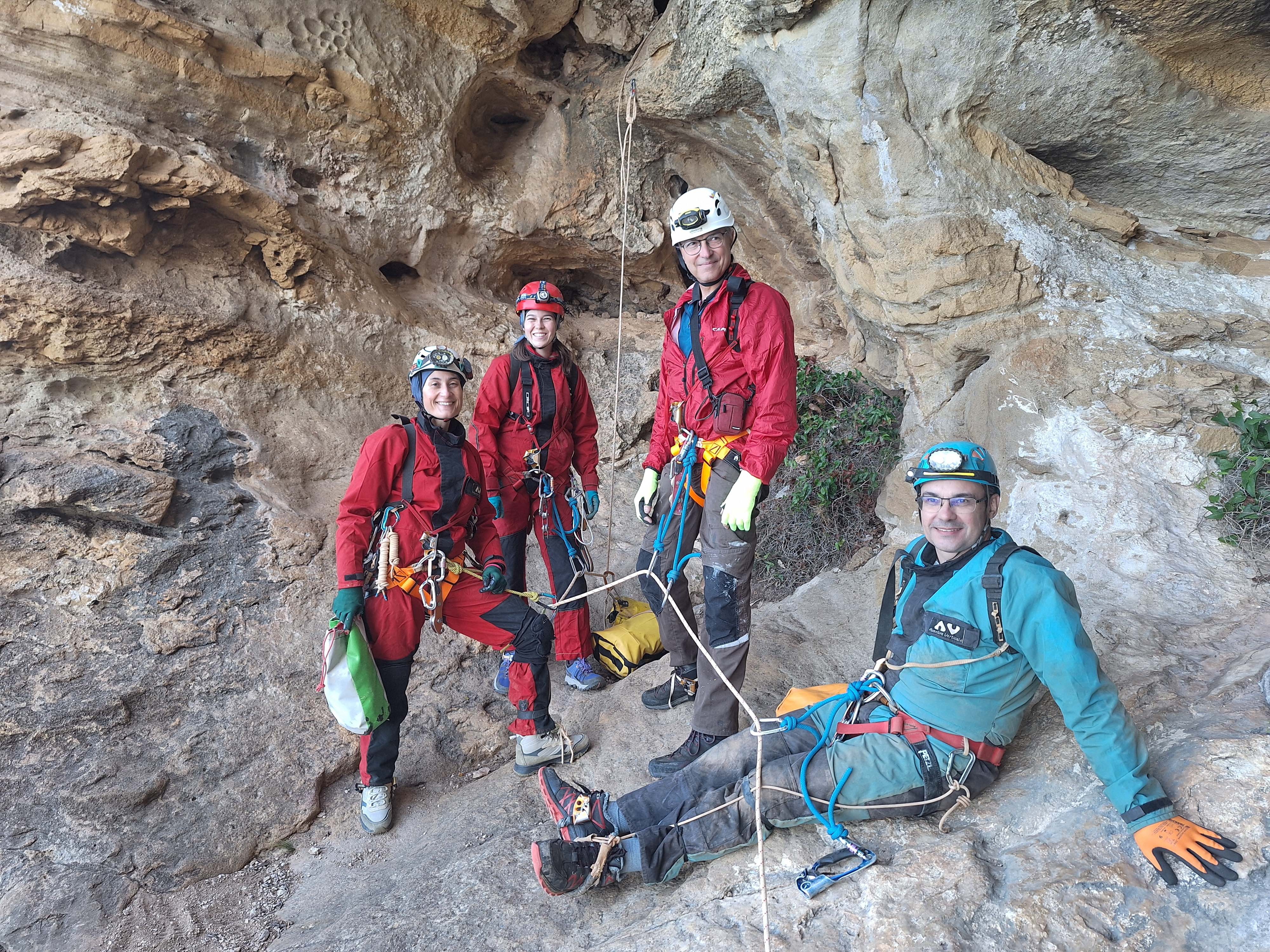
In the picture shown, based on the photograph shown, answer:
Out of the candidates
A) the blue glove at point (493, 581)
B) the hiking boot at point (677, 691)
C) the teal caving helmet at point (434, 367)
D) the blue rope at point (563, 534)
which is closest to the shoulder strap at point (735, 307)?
the teal caving helmet at point (434, 367)

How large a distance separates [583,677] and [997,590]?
113 inches

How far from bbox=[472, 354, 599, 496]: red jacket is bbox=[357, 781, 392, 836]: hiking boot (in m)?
1.75

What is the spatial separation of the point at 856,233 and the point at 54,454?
5299mm

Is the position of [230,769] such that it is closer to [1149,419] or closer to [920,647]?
[920,647]

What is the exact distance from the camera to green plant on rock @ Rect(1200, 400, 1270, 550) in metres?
3.66

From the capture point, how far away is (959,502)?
2729 millimetres

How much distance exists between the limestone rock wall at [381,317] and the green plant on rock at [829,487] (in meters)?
0.50

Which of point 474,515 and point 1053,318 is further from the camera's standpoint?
point 1053,318

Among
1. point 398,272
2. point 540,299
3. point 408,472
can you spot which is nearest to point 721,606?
point 408,472

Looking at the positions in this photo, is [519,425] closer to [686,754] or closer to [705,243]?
[705,243]

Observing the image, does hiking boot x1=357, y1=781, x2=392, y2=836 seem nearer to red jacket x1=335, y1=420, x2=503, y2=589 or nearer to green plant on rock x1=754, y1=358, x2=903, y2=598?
red jacket x1=335, y1=420, x2=503, y2=589

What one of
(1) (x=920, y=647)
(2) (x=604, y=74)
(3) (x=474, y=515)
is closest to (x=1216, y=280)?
(1) (x=920, y=647)

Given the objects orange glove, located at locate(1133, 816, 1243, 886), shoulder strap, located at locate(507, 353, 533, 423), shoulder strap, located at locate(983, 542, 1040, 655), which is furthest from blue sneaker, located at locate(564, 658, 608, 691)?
orange glove, located at locate(1133, 816, 1243, 886)

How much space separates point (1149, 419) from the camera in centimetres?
415
